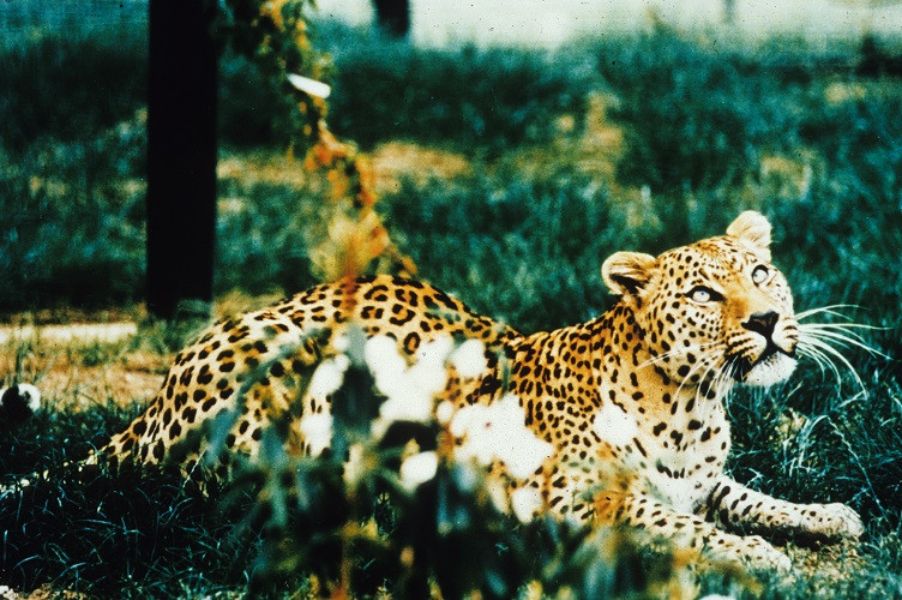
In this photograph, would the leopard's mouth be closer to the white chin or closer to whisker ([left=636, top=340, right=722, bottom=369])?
the white chin

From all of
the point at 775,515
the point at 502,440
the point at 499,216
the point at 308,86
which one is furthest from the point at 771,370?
the point at 499,216

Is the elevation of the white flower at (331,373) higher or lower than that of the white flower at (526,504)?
higher

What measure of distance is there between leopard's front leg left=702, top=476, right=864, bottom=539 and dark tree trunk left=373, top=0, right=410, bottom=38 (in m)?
10.4

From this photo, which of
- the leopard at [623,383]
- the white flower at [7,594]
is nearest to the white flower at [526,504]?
the leopard at [623,383]

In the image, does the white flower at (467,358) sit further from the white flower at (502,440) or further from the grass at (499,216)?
the grass at (499,216)

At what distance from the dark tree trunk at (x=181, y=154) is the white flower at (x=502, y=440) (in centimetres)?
339

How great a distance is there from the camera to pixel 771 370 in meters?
3.88

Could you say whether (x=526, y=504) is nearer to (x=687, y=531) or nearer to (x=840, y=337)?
(x=687, y=531)

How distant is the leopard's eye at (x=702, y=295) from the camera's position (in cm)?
399

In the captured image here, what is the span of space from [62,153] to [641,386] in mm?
6301

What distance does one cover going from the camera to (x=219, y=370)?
4.35 meters

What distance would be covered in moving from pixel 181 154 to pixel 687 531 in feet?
11.3

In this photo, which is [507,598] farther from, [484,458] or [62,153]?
[62,153]

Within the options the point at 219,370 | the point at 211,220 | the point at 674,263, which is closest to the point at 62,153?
the point at 211,220
